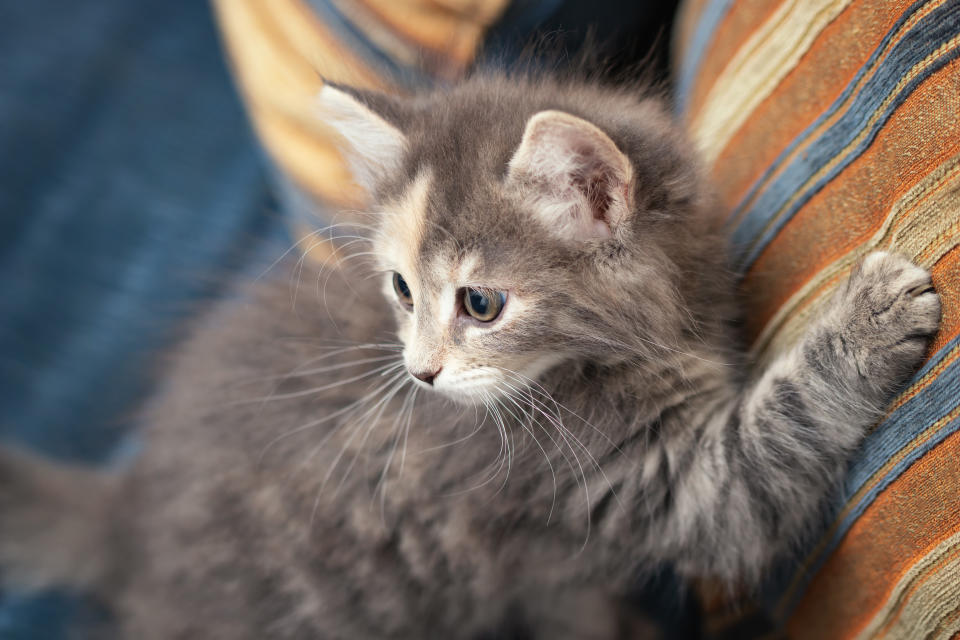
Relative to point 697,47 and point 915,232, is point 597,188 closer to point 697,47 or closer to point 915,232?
point 915,232

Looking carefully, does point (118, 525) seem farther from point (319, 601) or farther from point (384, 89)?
point (384, 89)

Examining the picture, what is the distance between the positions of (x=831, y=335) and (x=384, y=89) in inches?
33.8

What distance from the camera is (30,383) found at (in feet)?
6.40

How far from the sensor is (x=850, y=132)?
3.21ft

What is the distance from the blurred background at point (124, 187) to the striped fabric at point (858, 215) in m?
0.49

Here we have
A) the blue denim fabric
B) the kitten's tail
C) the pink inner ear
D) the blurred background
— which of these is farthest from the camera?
the blue denim fabric

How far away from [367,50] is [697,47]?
2.01 feet

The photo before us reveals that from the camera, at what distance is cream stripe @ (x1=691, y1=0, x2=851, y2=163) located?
3.55ft

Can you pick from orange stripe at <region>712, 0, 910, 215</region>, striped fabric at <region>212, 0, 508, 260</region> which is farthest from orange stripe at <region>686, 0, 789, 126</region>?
striped fabric at <region>212, 0, 508, 260</region>

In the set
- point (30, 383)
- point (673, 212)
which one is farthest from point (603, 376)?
point (30, 383)

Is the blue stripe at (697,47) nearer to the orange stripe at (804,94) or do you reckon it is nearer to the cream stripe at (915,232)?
the orange stripe at (804,94)

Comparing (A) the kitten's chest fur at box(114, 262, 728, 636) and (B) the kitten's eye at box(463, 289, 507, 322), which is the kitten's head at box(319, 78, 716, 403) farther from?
(A) the kitten's chest fur at box(114, 262, 728, 636)

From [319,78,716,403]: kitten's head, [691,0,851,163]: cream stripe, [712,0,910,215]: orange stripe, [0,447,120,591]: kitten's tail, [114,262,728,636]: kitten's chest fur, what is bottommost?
[0,447,120,591]: kitten's tail

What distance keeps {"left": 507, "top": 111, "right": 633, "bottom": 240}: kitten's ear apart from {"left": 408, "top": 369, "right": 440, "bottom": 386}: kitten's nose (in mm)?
251
